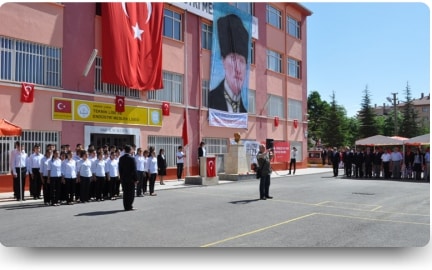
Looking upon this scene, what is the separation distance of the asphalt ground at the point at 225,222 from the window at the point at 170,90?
8814 mm

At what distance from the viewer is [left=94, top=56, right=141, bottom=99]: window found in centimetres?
1947

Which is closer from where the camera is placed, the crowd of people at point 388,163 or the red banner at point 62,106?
the red banner at point 62,106

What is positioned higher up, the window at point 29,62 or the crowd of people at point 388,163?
the window at point 29,62

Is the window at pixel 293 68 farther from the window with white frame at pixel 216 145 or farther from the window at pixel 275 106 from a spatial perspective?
the window with white frame at pixel 216 145

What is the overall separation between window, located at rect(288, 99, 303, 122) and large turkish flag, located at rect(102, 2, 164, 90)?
15.5m

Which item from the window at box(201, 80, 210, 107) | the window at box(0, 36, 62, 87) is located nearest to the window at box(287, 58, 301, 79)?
the window at box(201, 80, 210, 107)

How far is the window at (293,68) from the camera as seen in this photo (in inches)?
1345

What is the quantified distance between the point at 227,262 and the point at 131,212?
188 inches

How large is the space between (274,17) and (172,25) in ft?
37.2

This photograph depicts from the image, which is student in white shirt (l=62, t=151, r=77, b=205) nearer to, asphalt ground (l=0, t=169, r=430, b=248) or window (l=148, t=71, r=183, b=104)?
asphalt ground (l=0, t=169, r=430, b=248)

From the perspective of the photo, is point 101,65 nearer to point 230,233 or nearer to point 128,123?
point 128,123

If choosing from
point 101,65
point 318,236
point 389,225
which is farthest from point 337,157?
point 318,236

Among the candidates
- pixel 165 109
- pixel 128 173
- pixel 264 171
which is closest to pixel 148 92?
pixel 165 109

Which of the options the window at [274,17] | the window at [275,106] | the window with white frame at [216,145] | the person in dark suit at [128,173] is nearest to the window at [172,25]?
the window with white frame at [216,145]
